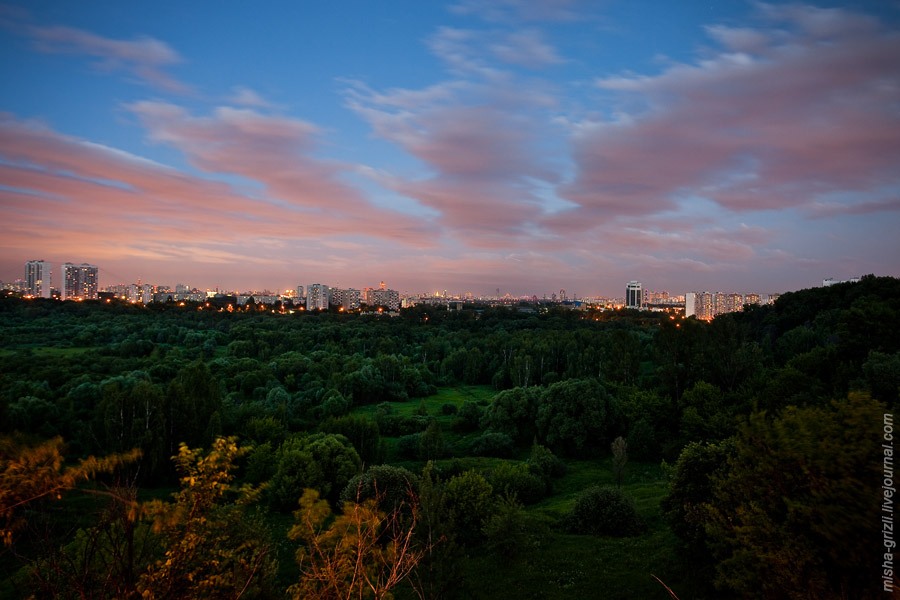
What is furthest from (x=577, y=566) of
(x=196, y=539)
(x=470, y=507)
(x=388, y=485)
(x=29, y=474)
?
(x=29, y=474)

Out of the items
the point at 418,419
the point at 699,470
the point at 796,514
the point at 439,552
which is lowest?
the point at 418,419

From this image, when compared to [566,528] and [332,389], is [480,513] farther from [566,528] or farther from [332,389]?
[332,389]

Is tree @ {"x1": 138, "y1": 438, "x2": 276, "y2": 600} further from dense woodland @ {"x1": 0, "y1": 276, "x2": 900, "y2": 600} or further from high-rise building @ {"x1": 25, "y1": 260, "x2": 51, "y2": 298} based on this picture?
high-rise building @ {"x1": 25, "y1": 260, "x2": 51, "y2": 298}

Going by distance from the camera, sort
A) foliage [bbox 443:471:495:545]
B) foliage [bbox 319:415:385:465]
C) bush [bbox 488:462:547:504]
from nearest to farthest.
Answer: foliage [bbox 443:471:495:545] < bush [bbox 488:462:547:504] < foliage [bbox 319:415:385:465]

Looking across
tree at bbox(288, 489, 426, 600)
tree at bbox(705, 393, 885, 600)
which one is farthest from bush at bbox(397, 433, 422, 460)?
tree at bbox(705, 393, 885, 600)

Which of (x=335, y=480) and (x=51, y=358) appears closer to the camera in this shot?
(x=335, y=480)

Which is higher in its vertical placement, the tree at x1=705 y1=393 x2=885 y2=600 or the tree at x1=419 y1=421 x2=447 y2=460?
the tree at x1=705 y1=393 x2=885 y2=600

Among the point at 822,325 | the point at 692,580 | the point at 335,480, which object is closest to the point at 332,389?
the point at 335,480

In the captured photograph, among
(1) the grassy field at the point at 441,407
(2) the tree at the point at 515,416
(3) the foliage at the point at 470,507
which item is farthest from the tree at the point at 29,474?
(2) the tree at the point at 515,416
